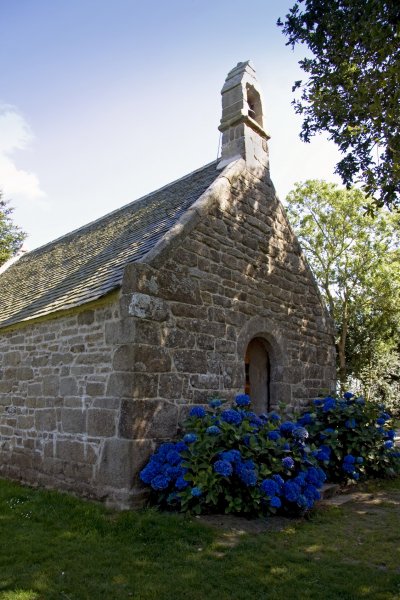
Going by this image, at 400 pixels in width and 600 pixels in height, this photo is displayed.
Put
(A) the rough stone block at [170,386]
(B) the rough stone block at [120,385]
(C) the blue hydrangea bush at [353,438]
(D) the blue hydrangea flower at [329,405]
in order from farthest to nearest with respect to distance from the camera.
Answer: (D) the blue hydrangea flower at [329,405]
(C) the blue hydrangea bush at [353,438]
(A) the rough stone block at [170,386]
(B) the rough stone block at [120,385]

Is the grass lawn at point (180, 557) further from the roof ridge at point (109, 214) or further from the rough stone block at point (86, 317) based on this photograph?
the roof ridge at point (109, 214)

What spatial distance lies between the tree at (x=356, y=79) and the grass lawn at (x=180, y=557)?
4.79m

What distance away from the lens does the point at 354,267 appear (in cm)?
2077

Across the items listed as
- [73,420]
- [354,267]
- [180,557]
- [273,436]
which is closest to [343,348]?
[354,267]

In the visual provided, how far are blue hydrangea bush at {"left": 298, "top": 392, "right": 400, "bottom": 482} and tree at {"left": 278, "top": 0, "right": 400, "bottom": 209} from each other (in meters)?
3.75

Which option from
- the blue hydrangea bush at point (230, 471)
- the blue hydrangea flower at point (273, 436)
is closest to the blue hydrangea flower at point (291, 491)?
the blue hydrangea bush at point (230, 471)

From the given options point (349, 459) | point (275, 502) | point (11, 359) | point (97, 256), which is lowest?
point (275, 502)

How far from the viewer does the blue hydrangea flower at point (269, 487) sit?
206 inches

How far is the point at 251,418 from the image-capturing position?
20.5 feet

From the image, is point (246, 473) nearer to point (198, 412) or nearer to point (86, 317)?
point (198, 412)

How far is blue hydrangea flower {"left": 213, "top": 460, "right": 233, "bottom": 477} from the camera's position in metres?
5.09

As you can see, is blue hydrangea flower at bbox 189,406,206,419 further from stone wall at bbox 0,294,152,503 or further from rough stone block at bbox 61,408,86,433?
rough stone block at bbox 61,408,86,433

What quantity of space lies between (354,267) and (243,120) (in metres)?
13.7

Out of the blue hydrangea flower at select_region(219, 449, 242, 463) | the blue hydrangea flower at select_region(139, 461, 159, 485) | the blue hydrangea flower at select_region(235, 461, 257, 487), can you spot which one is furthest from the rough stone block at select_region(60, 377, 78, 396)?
the blue hydrangea flower at select_region(235, 461, 257, 487)
